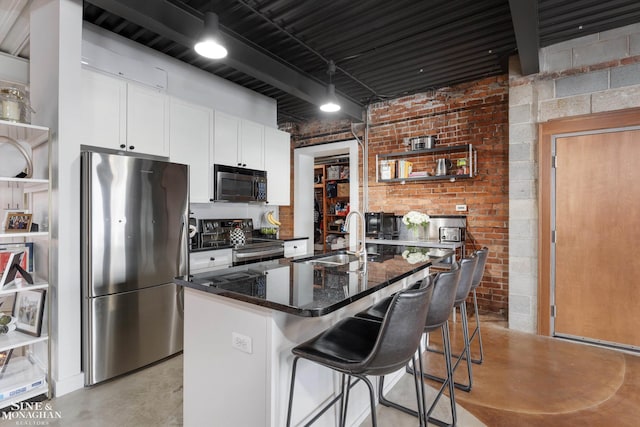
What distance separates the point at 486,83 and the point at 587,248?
219 centimetres

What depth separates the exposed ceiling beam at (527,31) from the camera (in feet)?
7.47

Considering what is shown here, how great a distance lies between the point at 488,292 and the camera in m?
4.05

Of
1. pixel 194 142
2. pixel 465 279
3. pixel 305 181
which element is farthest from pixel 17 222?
pixel 305 181

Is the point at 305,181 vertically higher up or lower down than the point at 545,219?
higher up

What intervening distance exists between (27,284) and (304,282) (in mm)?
1999

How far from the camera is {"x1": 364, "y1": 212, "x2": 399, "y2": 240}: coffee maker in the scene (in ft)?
14.4

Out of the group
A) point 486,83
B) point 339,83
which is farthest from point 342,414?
point 486,83

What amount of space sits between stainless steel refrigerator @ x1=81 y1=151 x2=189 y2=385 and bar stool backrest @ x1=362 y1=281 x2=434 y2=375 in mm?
2083

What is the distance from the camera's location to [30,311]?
2312 millimetres

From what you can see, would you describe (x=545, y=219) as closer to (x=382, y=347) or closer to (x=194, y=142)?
(x=382, y=347)

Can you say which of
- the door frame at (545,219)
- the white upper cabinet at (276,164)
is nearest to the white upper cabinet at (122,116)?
the white upper cabinet at (276,164)

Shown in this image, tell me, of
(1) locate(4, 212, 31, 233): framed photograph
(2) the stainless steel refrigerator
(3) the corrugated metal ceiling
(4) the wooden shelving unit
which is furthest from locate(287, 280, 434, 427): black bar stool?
(4) the wooden shelving unit

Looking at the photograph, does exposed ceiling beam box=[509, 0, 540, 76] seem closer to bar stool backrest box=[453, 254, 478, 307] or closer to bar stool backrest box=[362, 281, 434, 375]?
bar stool backrest box=[453, 254, 478, 307]

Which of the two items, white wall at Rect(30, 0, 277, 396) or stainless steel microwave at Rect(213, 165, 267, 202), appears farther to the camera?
stainless steel microwave at Rect(213, 165, 267, 202)
